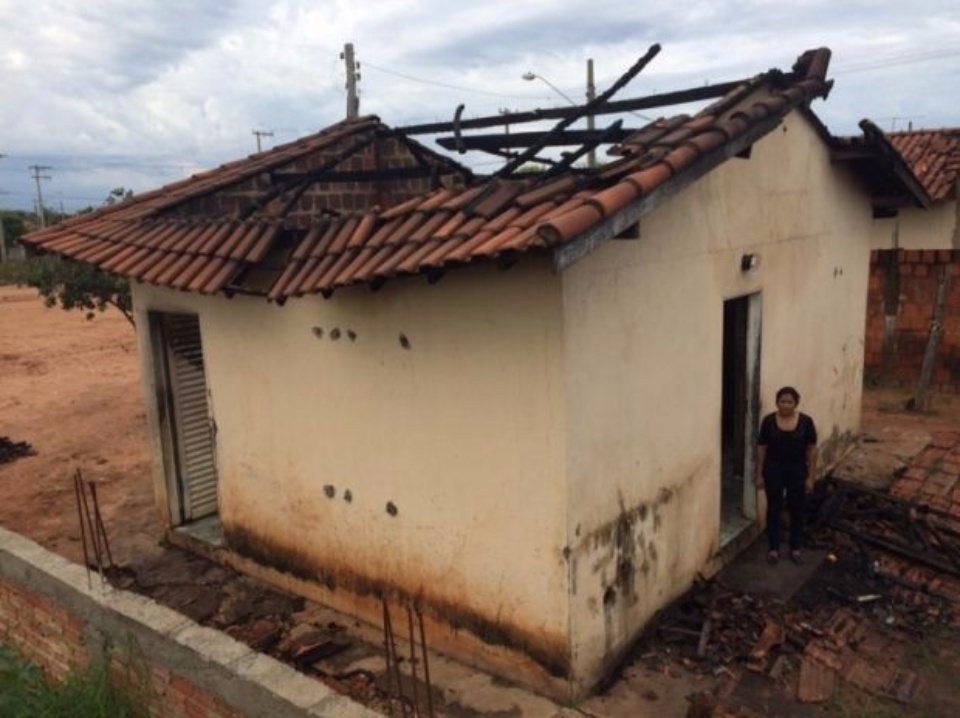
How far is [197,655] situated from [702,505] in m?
3.95

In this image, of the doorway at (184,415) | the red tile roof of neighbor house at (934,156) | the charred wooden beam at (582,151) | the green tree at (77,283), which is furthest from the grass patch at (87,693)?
the red tile roof of neighbor house at (934,156)

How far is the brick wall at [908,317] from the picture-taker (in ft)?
40.2

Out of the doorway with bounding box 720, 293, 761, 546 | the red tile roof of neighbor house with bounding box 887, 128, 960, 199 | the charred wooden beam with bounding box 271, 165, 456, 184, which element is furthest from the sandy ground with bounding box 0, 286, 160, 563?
the red tile roof of neighbor house with bounding box 887, 128, 960, 199

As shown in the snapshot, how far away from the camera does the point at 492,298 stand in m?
4.80

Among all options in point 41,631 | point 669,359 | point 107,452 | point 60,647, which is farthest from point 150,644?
A: point 107,452

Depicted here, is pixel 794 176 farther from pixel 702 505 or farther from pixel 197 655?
pixel 197 655

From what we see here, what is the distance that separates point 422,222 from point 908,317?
10.8 metres

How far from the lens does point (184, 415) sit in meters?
7.61

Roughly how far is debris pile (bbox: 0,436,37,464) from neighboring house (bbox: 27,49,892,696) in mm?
4714

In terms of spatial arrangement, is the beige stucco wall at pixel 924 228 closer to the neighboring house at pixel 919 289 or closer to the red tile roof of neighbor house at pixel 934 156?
the neighboring house at pixel 919 289

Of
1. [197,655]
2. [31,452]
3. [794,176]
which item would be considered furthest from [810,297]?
[31,452]

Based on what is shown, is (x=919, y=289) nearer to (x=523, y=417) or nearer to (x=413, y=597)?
(x=523, y=417)

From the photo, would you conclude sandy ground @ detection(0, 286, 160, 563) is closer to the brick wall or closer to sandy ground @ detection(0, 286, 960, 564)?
sandy ground @ detection(0, 286, 960, 564)

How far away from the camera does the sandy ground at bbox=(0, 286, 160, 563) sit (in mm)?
8398
